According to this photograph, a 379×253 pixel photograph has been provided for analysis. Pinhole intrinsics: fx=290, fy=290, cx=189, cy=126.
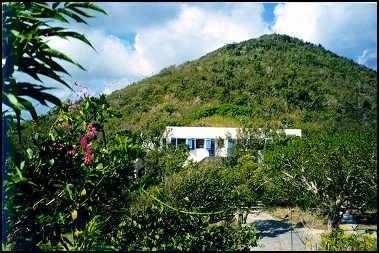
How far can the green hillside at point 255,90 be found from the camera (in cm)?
2364

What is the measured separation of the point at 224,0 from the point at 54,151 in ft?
5.32

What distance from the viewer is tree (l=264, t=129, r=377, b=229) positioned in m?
5.66

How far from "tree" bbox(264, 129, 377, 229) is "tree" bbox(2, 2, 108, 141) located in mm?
5677

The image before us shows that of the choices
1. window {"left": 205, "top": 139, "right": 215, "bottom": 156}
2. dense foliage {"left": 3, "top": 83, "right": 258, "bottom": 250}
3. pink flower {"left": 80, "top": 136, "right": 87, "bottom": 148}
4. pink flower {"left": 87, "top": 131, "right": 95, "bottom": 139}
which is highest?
pink flower {"left": 87, "top": 131, "right": 95, "bottom": 139}

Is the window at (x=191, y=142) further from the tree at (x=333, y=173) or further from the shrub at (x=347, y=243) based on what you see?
the shrub at (x=347, y=243)

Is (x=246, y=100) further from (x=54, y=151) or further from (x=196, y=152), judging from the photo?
(x=54, y=151)

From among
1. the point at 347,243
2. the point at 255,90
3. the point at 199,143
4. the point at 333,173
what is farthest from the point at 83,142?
the point at 255,90

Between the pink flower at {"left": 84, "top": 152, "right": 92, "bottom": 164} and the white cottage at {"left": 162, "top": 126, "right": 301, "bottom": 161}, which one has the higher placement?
the pink flower at {"left": 84, "top": 152, "right": 92, "bottom": 164}

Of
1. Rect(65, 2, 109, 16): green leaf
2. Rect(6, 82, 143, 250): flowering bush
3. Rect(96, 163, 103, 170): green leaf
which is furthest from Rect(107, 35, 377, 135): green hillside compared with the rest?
Rect(65, 2, 109, 16): green leaf

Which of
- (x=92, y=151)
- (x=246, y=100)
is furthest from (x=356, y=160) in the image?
(x=246, y=100)

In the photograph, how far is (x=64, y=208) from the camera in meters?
2.02

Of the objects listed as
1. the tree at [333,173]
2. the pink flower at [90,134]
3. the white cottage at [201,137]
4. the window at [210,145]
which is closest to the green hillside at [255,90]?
the white cottage at [201,137]

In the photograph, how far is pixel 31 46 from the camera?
1545mm

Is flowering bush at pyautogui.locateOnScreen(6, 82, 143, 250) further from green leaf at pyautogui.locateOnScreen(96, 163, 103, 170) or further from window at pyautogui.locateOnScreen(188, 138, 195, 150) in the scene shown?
window at pyautogui.locateOnScreen(188, 138, 195, 150)
